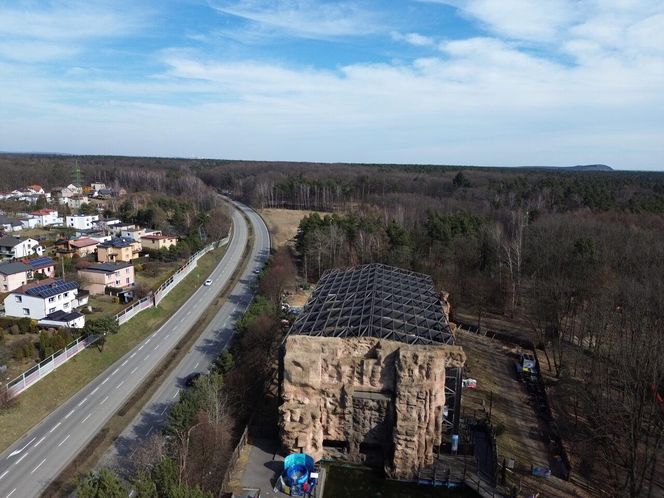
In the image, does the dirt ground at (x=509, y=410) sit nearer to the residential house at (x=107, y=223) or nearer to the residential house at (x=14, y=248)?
the residential house at (x=14, y=248)

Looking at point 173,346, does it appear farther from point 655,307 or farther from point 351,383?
point 655,307

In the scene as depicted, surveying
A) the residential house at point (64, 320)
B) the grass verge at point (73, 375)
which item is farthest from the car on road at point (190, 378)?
the residential house at point (64, 320)

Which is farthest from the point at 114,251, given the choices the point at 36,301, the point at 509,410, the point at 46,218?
the point at 509,410

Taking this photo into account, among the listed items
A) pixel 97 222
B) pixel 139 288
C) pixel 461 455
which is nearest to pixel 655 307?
pixel 461 455

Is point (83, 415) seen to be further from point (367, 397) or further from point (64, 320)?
point (367, 397)

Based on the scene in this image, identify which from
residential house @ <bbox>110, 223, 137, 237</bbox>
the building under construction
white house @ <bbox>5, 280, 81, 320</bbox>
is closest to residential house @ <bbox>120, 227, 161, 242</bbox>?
residential house @ <bbox>110, 223, 137, 237</bbox>

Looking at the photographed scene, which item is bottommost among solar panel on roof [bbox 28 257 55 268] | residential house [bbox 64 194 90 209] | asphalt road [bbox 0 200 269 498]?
asphalt road [bbox 0 200 269 498]

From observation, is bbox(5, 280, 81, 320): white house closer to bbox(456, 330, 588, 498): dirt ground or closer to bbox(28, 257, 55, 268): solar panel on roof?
bbox(28, 257, 55, 268): solar panel on roof
